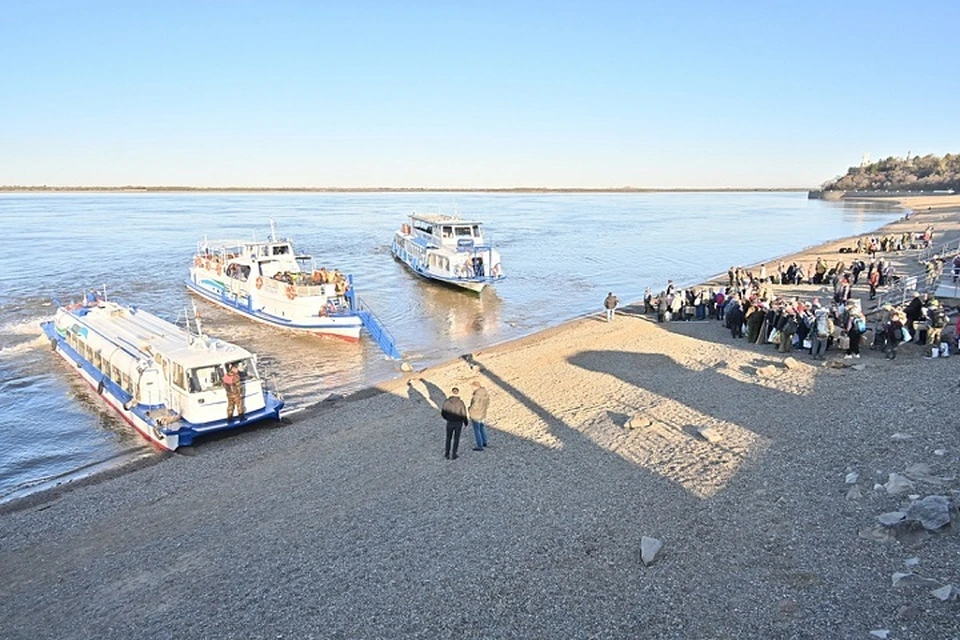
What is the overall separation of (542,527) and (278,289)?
23254 millimetres

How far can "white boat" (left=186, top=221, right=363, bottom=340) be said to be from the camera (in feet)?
91.5

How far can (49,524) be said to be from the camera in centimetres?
1163

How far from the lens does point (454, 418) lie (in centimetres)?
1192

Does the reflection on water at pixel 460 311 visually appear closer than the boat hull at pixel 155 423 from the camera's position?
No

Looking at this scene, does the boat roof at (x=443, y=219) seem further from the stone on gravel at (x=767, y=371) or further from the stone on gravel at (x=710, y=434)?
the stone on gravel at (x=710, y=434)

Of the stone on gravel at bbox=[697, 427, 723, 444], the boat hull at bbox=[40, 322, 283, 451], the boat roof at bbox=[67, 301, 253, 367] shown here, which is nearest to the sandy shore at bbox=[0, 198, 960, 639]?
the stone on gravel at bbox=[697, 427, 723, 444]

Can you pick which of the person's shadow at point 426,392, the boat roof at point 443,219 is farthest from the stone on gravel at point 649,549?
the boat roof at point 443,219

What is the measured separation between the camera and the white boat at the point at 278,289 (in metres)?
27.9

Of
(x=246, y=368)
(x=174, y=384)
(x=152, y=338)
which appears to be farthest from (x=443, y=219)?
(x=174, y=384)

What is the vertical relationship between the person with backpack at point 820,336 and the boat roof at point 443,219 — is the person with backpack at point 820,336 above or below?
below

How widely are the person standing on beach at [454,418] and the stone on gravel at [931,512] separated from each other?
7029 mm

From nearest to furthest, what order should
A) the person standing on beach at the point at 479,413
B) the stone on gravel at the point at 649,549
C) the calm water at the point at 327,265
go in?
the stone on gravel at the point at 649,549 → the person standing on beach at the point at 479,413 → the calm water at the point at 327,265

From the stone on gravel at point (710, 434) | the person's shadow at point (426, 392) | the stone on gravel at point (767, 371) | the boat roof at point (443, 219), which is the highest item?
the boat roof at point (443, 219)

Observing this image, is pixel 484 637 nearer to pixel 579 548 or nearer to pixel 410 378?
pixel 579 548
